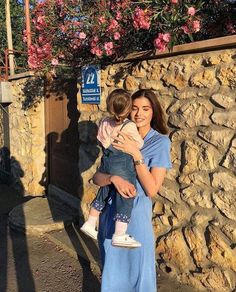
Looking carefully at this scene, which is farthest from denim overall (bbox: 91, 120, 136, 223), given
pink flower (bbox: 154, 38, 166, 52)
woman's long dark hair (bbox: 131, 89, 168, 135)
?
pink flower (bbox: 154, 38, 166, 52)

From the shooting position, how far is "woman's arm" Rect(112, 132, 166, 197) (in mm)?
2408

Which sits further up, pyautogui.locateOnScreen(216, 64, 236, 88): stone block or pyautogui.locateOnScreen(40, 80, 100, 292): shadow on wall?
pyautogui.locateOnScreen(216, 64, 236, 88): stone block

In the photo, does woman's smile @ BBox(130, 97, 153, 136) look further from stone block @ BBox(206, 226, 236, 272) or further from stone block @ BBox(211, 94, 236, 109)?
stone block @ BBox(206, 226, 236, 272)

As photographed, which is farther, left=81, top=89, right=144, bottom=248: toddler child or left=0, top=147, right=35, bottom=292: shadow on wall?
left=0, top=147, right=35, bottom=292: shadow on wall

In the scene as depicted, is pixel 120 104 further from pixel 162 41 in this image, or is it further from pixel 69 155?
pixel 69 155

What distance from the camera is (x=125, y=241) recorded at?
2.48 meters

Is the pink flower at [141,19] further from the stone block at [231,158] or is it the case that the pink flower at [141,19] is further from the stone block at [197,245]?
the stone block at [197,245]

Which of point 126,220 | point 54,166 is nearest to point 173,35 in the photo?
point 126,220

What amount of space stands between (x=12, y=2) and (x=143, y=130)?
13.8 m

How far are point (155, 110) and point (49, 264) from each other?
8.34 ft

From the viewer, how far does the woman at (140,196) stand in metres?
2.45

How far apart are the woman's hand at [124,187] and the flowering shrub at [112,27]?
60.1 inches

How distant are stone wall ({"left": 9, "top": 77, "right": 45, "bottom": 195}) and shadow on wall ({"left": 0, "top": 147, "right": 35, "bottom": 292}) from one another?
0.49ft

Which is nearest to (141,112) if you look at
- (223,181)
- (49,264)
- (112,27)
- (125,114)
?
(125,114)
